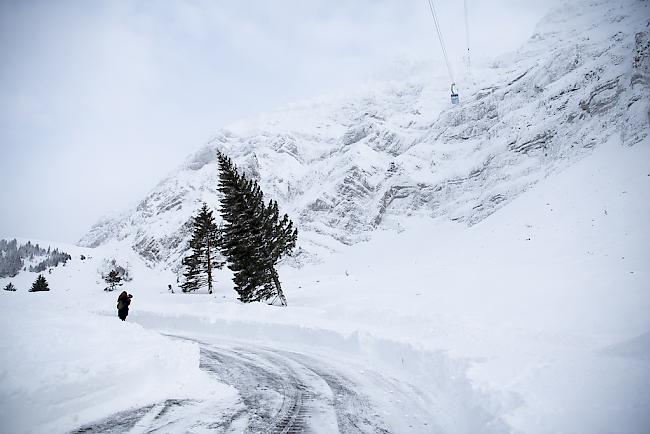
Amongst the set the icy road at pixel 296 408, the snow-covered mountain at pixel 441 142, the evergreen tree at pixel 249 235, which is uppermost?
the snow-covered mountain at pixel 441 142

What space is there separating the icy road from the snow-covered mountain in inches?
1288

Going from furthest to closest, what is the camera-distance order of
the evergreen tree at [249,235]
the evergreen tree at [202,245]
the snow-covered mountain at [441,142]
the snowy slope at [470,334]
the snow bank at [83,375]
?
the snow-covered mountain at [441,142] < the evergreen tree at [202,245] < the evergreen tree at [249,235] < the snow bank at [83,375] < the snowy slope at [470,334]

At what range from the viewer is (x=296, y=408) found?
647 cm

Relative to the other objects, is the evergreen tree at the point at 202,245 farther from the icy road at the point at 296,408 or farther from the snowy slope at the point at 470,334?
the icy road at the point at 296,408

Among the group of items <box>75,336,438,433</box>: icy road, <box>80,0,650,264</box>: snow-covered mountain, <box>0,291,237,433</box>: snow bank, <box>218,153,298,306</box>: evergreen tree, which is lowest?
<box>75,336,438,433</box>: icy road

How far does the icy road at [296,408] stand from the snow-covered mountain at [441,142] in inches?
1288

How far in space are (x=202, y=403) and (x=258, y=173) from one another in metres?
71.0

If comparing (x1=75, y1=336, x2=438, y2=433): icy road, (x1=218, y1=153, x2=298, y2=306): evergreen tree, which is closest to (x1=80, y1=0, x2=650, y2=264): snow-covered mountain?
(x1=218, y1=153, x2=298, y2=306): evergreen tree

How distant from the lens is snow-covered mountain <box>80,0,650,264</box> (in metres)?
37.6

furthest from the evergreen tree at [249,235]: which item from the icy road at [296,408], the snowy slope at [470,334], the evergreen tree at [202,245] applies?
A: the evergreen tree at [202,245]

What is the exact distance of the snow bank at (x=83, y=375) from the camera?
575 centimetres

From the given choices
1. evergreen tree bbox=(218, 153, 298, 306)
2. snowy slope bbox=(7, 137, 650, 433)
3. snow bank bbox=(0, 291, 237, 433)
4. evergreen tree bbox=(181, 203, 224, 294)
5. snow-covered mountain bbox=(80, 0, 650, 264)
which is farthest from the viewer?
snow-covered mountain bbox=(80, 0, 650, 264)

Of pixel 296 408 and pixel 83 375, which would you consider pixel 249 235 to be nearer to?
pixel 83 375

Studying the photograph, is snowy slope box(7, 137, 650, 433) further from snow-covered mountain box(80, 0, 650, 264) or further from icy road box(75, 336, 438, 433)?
snow-covered mountain box(80, 0, 650, 264)
